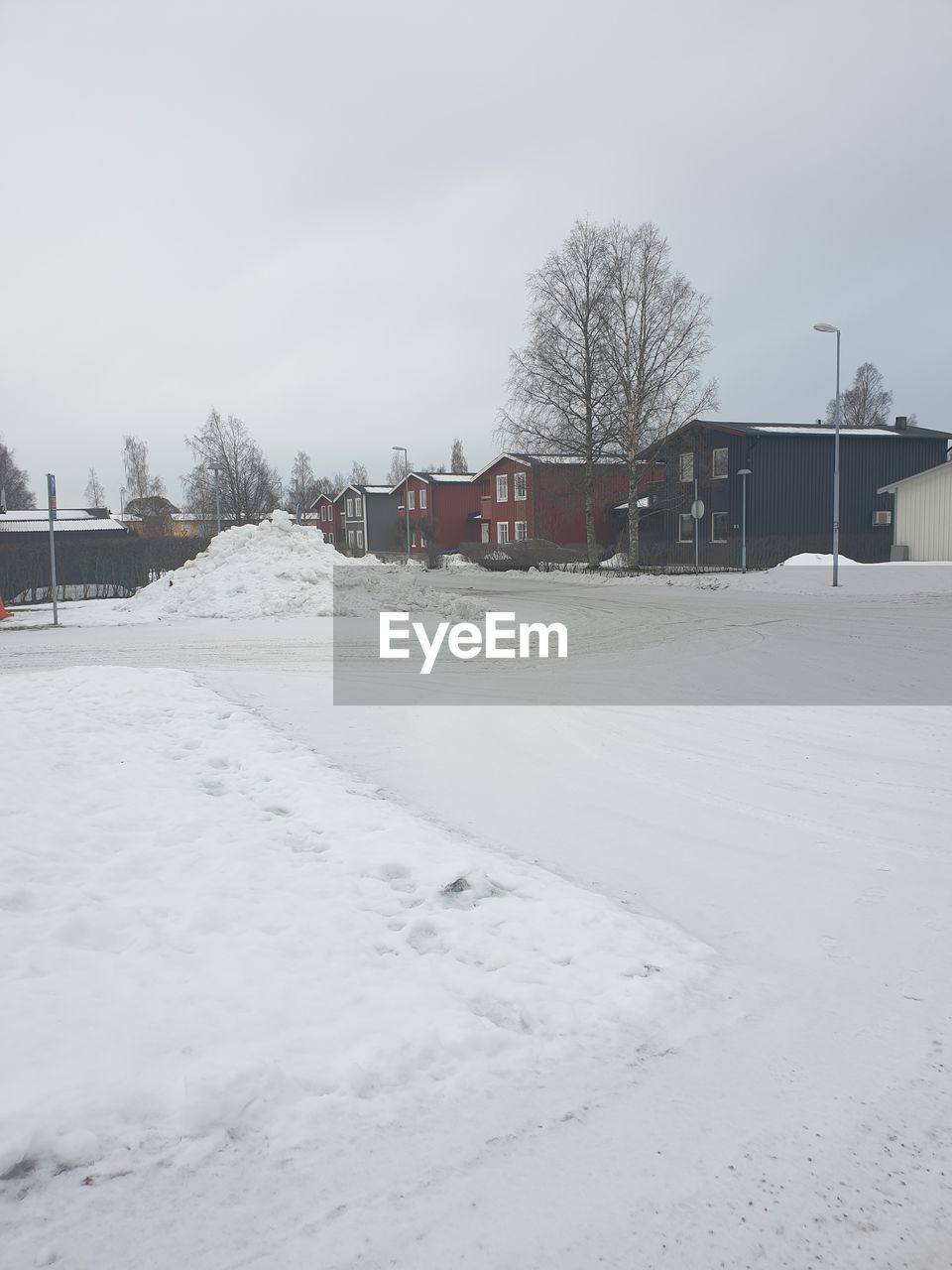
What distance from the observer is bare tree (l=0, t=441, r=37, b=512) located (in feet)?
336

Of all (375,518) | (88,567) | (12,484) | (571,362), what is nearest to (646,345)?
(571,362)

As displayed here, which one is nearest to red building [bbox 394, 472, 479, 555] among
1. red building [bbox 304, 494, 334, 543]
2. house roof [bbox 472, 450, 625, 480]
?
house roof [bbox 472, 450, 625, 480]

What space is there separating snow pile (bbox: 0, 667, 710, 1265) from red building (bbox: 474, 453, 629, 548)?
43.3 meters

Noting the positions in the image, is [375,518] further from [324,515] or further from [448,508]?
[324,515]

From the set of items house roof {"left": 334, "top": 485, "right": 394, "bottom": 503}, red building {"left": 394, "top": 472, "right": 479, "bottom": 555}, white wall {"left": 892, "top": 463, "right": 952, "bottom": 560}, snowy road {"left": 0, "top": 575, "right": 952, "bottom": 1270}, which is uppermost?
house roof {"left": 334, "top": 485, "right": 394, "bottom": 503}

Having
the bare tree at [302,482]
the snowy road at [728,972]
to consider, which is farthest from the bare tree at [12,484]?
the snowy road at [728,972]

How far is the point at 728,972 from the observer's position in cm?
414

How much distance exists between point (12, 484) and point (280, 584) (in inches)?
3915

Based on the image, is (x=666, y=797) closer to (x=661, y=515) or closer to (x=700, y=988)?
(x=700, y=988)

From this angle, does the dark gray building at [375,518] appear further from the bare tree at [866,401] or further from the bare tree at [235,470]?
the bare tree at [866,401]

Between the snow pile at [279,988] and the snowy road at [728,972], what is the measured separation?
0.23 meters

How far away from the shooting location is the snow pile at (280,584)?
21.4m

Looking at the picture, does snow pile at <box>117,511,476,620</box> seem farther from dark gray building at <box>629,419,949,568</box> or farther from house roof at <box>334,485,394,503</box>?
house roof at <box>334,485,394,503</box>

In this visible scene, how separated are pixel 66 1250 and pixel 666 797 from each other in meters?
5.00
